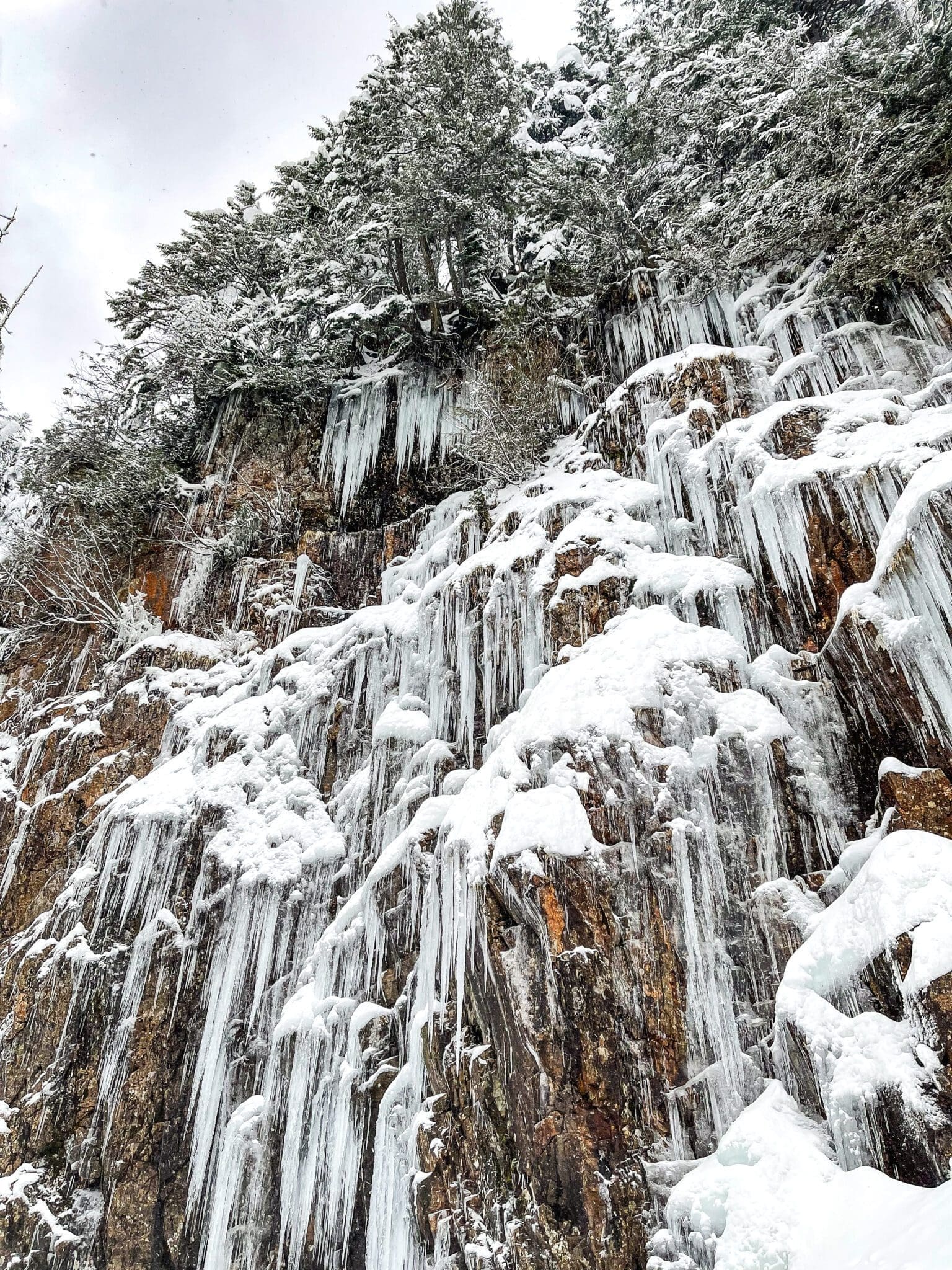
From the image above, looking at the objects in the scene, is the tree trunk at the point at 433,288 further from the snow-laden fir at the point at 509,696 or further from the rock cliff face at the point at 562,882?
the rock cliff face at the point at 562,882

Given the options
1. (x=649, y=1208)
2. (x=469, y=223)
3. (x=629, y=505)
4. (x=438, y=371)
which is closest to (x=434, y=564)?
(x=629, y=505)

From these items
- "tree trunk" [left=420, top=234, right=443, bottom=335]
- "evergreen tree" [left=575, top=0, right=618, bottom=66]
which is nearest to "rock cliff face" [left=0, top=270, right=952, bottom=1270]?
"tree trunk" [left=420, top=234, right=443, bottom=335]

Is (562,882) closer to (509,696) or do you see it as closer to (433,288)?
(509,696)

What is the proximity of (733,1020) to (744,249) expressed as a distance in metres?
8.39

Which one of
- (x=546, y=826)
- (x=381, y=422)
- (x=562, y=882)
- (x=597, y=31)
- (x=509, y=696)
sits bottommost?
(x=562, y=882)

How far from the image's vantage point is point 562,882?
4.45m

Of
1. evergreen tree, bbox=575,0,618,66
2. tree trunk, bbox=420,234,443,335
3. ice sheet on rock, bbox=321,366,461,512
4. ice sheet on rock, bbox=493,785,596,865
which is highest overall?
evergreen tree, bbox=575,0,618,66

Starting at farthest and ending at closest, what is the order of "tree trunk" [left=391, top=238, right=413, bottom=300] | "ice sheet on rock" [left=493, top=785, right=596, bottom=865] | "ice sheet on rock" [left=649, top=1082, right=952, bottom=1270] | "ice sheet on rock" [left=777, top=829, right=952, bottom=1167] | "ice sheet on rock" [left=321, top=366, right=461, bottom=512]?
"ice sheet on rock" [left=321, top=366, right=461, bottom=512] < "tree trunk" [left=391, top=238, right=413, bottom=300] < "ice sheet on rock" [left=493, top=785, right=596, bottom=865] < "ice sheet on rock" [left=777, top=829, right=952, bottom=1167] < "ice sheet on rock" [left=649, top=1082, right=952, bottom=1270]

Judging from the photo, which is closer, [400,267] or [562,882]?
[562,882]

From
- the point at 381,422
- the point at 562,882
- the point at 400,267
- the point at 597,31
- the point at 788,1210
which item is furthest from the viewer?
the point at 597,31

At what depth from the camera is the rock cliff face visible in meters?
3.50

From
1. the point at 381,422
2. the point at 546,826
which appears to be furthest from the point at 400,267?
the point at 546,826

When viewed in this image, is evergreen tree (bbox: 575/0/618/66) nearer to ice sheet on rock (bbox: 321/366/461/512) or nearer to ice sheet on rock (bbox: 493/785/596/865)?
ice sheet on rock (bbox: 321/366/461/512)

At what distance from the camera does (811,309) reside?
25.6 feet
